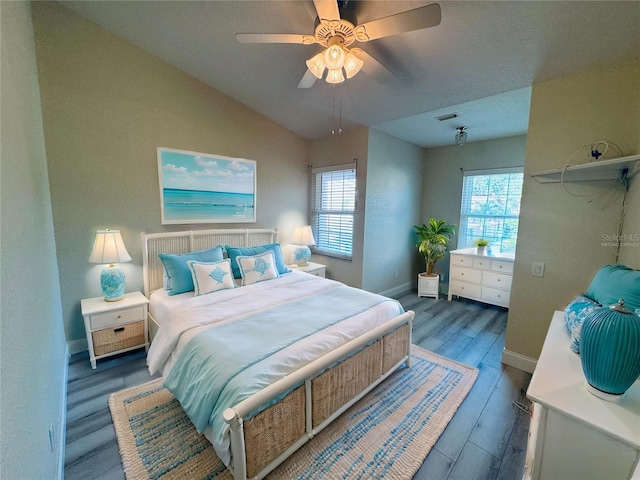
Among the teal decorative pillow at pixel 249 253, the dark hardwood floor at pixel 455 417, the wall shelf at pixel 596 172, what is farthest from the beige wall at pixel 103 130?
the wall shelf at pixel 596 172

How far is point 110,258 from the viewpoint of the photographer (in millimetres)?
2441

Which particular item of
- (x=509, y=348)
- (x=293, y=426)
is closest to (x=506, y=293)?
(x=509, y=348)

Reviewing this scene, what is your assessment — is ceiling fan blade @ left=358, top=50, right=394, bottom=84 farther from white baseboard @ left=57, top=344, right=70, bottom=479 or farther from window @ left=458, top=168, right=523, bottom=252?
white baseboard @ left=57, top=344, right=70, bottom=479

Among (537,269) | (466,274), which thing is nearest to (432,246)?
(466,274)

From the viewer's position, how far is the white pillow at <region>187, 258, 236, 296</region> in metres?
2.57

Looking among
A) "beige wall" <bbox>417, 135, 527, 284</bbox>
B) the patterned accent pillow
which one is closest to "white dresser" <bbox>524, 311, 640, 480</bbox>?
the patterned accent pillow

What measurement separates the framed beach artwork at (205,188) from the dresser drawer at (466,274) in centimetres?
326

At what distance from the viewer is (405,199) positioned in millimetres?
4488

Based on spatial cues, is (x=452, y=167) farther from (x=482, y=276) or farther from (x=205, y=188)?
(x=205, y=188)

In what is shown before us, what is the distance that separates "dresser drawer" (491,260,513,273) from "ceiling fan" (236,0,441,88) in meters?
3.08

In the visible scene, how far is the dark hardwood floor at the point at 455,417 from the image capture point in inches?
A: 59.9

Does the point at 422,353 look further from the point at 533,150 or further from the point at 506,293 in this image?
the point at 533,150

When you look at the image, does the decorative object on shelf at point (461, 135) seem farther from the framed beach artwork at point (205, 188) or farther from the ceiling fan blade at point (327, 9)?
the framed beach artwork at point (205, 188)

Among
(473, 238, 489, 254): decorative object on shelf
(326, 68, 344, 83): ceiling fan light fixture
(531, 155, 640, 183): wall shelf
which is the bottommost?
(473, 238, 489, 254): decorative object on shelf
